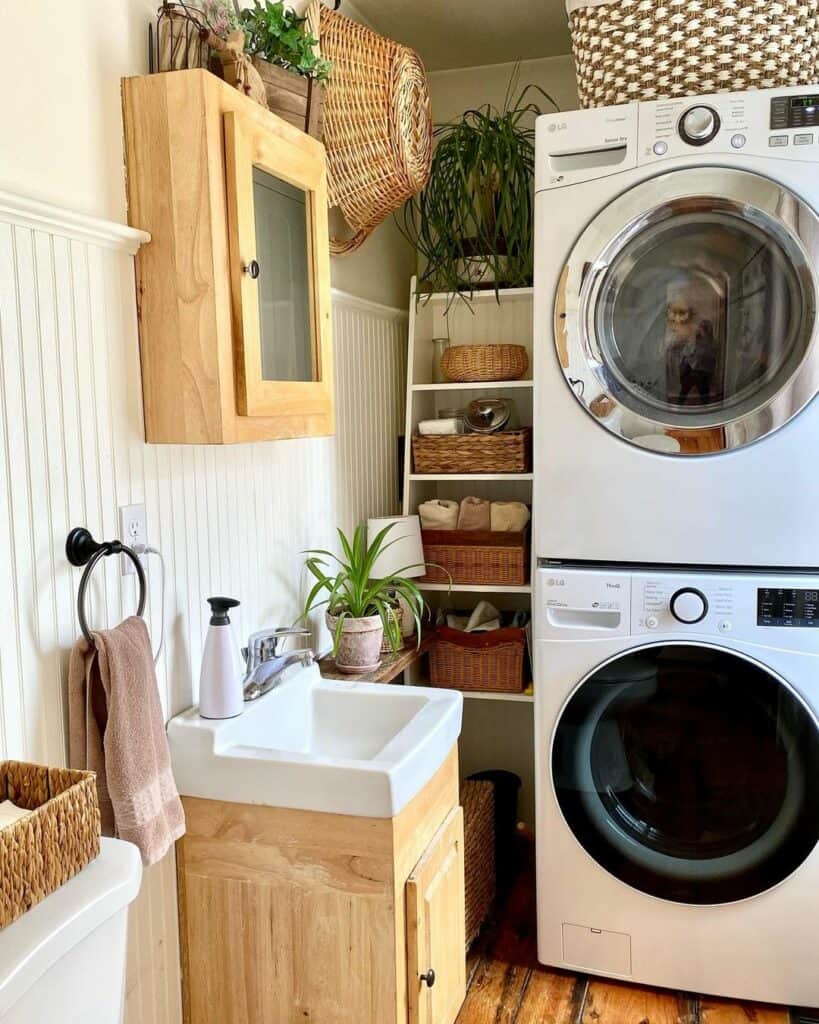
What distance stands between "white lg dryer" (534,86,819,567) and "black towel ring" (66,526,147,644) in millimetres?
1021

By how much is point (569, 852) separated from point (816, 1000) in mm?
615

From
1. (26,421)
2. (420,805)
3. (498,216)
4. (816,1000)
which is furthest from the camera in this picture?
(498,216)

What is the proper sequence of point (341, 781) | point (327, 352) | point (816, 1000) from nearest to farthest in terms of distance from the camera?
point (341, 781) → point (327, 352) → point (816, 1000)

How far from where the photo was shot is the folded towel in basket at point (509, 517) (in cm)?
266

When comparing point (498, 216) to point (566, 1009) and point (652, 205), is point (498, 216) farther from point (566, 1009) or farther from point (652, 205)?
point (566, 1009)

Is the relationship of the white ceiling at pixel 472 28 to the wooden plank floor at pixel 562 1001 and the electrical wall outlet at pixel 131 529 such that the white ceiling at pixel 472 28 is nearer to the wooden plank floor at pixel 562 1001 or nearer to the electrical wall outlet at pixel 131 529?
the electrical wall outlet at pixel 131 529

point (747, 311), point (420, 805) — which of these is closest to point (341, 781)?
point (420, 805)

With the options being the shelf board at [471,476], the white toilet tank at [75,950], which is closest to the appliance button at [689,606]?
the shelf board at [471,476]

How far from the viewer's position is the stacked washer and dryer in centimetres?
194

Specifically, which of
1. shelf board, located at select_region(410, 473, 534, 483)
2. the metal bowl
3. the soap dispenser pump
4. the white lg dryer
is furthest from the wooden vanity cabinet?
the metal bowl

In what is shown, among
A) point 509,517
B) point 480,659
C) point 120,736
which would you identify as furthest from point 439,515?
point 120,736

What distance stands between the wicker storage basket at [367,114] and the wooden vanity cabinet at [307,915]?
4.59ft

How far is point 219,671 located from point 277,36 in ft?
3.78

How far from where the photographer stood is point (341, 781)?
4.86 feet
